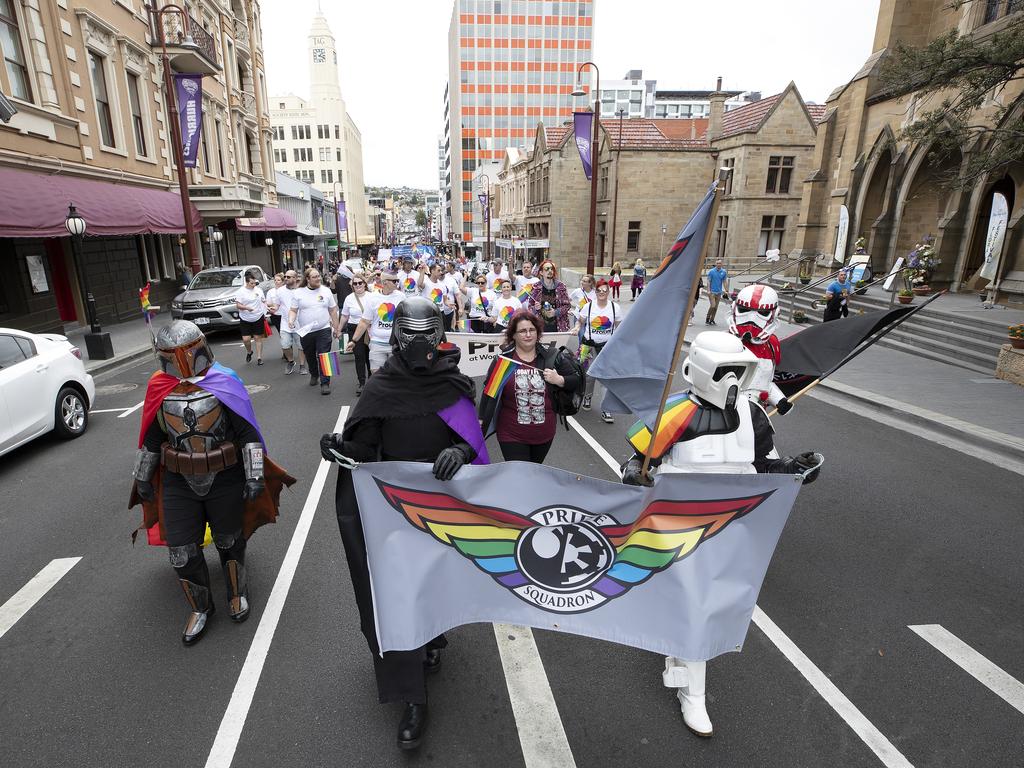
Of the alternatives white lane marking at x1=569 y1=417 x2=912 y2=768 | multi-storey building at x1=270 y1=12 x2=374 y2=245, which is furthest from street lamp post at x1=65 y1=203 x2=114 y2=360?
multi-storey building at x1=270 y1=12 x2=374 y2=245

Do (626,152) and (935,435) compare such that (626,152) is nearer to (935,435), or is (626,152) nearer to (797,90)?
(797,90)

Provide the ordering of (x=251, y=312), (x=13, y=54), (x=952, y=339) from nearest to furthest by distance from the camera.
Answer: (x=251, y=312)
(x=952, y=339)
(x=13, y=54)

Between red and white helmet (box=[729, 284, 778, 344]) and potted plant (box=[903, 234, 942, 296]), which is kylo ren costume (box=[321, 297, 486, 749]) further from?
potted plant (box=[903, 234, 942, 296])

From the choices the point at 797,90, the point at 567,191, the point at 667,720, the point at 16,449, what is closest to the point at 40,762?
the point at 667,720

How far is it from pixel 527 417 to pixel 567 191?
1634 inches

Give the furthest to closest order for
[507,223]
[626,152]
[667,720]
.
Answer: [507,223], [626,152], [667,720]

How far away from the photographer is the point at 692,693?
2.99 meters

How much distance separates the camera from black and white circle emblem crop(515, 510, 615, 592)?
285 centimetres

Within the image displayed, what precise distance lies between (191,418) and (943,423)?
8.76 m

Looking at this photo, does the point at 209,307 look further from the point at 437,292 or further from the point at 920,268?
the point at 920,268

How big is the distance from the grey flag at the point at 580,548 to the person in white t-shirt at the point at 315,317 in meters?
7.07

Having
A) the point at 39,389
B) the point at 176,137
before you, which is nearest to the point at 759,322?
the point at 39,389

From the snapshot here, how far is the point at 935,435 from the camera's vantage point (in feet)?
24.8

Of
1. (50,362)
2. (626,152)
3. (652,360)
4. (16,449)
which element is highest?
(626,152)
